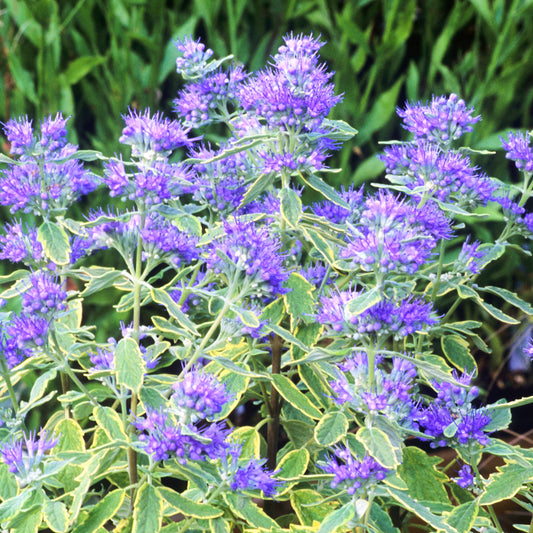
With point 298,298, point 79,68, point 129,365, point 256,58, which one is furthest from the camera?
point 256,58

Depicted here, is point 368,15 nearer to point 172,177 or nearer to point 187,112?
point 187,112

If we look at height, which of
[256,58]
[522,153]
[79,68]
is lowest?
[522,153]

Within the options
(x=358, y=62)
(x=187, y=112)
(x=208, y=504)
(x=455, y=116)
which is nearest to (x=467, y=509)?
(x=208, y=504)

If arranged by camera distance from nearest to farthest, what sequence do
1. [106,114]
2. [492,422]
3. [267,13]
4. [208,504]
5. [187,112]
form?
1. [208,504]
2. [492,422]
3. [187,112]
4. [106,114]
5. [267,13]

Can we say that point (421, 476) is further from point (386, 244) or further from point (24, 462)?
point (24, 462)

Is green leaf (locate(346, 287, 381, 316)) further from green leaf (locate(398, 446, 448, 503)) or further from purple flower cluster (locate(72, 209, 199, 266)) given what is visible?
green leaf (locate(398, 446, 448, 503))

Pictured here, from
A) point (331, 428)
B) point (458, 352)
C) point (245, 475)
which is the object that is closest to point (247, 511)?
point (245, 475)
